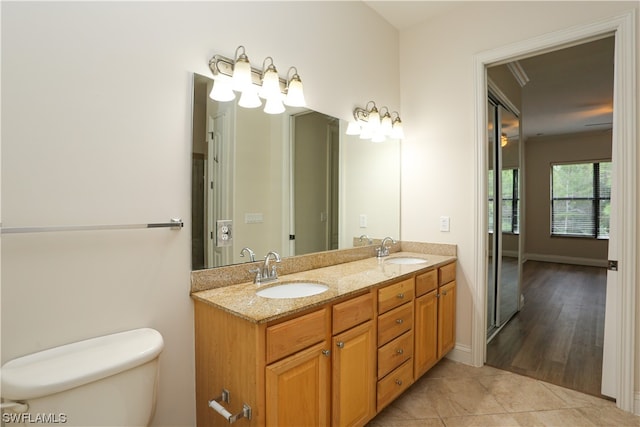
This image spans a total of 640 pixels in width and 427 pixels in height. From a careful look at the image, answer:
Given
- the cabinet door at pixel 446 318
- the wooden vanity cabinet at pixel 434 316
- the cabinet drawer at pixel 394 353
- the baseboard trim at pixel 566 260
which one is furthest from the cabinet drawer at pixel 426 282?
the baseboard trim at pixel 566 260

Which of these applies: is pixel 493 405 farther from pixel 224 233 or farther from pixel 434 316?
pixel 224 233

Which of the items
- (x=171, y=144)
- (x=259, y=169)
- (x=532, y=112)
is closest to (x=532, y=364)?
(x=259, y=169)

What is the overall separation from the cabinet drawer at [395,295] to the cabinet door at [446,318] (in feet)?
1.61

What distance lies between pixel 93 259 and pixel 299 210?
1.13 m

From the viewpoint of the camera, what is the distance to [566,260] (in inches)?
274

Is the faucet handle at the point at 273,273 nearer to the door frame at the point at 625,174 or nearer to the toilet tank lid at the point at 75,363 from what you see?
the toilet tank lid at the point at 75,363

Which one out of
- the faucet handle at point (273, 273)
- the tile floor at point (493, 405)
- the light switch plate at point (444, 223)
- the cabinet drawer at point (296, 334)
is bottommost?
the tile floor at point (493, 405)

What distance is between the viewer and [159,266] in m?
1.41

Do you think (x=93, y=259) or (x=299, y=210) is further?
(x=299, y=210)

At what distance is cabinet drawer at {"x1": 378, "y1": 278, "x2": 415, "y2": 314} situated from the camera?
5.81 ft

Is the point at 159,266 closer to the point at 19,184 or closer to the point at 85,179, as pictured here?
the point at 85,179

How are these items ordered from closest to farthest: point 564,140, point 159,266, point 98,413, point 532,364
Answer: point 98,413
point 159,266
point 532,364
point 564,140

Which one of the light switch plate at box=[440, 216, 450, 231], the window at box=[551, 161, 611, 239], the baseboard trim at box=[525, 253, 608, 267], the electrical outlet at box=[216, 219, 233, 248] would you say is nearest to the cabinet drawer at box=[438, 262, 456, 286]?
the light switch plate at box=[440, 216, 450, 231]

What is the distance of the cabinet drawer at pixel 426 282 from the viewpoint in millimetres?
2109
